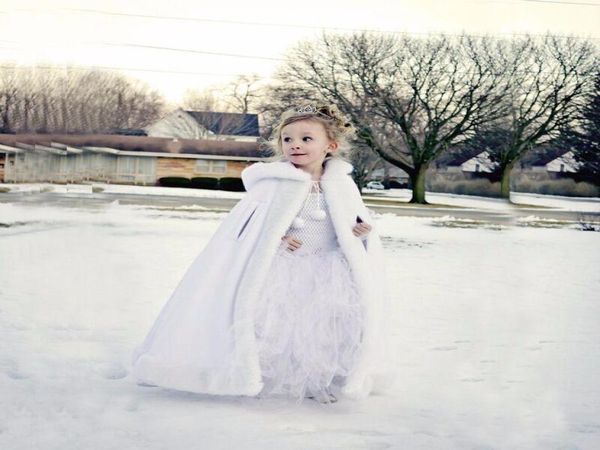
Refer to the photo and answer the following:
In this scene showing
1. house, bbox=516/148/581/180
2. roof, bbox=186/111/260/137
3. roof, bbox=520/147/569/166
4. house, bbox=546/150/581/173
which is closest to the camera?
house, bbox=546/150/581/173

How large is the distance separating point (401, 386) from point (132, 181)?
25493mm

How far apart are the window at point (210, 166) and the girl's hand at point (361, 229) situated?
1000 inches

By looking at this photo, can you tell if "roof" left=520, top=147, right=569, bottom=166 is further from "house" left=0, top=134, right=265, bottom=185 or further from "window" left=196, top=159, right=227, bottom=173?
"window" left=196, top=159, right=227, bottom=173

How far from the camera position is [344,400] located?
324cm

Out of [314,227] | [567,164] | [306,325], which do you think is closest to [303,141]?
[314,227]

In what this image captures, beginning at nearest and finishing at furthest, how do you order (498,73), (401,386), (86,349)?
(401,386), (86,349), (498,73)

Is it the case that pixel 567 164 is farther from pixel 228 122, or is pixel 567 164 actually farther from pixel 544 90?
pixel 228 122

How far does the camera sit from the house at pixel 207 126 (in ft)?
90.1

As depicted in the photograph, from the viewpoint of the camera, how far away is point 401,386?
11.6ft

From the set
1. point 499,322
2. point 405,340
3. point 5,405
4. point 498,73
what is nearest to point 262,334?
point 5,405

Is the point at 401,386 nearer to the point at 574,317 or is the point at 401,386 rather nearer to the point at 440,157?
the point at 574,317

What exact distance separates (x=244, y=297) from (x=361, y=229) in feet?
1.89

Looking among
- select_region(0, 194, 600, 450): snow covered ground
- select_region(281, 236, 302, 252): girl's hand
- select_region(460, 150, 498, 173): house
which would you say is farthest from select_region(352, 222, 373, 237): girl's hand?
select_region(460, 150, 498, 173): house

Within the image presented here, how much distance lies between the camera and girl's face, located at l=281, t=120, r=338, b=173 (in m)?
3.30
